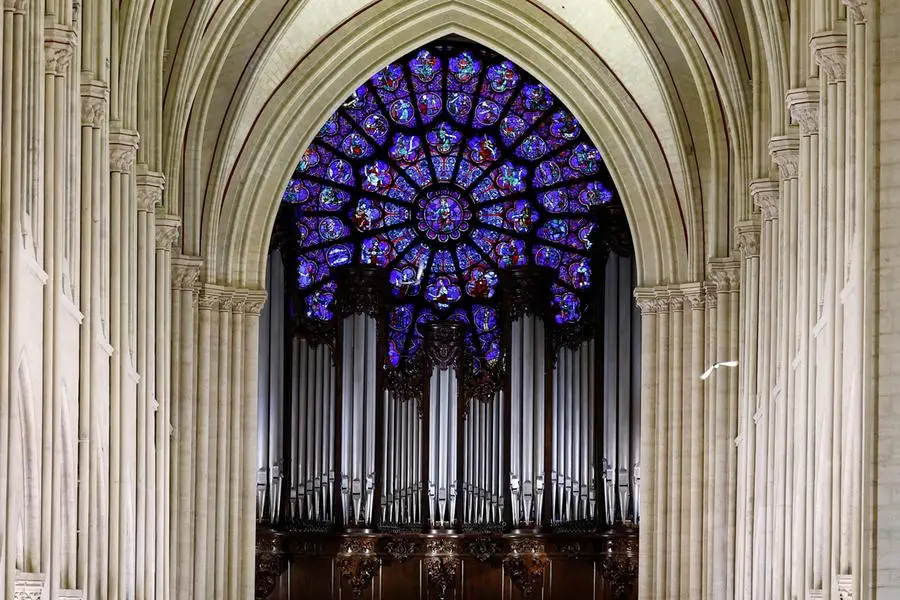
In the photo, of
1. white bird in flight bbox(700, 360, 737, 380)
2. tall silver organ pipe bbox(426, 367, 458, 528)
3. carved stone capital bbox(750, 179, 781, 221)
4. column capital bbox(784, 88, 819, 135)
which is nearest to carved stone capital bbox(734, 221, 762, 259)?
carved stone capital bbox(750, 179, 781, 221)

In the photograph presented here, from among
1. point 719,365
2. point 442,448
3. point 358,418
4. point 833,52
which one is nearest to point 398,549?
point 442,448

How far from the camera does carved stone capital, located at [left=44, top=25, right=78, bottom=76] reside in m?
18.4

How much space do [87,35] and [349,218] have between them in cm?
1227

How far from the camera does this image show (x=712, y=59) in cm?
2567

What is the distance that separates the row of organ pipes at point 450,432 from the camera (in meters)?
31.3

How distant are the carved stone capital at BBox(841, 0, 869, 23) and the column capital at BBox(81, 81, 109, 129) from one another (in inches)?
296

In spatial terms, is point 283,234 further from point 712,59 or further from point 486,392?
point 712,59

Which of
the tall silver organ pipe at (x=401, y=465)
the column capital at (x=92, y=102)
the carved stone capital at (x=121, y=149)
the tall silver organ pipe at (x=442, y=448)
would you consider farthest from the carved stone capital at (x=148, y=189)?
the tall silver organ pipe at (x=442, y=448)

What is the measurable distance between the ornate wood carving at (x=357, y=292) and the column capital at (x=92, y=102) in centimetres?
1152

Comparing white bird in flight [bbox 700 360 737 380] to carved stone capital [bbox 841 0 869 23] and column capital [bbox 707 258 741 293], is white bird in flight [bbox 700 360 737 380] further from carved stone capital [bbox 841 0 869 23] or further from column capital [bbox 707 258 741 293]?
carved stone capital [bbox 841 0 869 23]

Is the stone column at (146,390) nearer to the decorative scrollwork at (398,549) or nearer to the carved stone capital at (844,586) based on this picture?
the decorative scrollwork at (398,549)

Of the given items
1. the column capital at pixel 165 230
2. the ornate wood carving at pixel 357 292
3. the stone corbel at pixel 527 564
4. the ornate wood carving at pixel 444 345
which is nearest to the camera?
the column capital at pixel 165 230

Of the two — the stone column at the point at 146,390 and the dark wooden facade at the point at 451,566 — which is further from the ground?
the stone column at the point at 146,390

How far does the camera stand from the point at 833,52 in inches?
720
